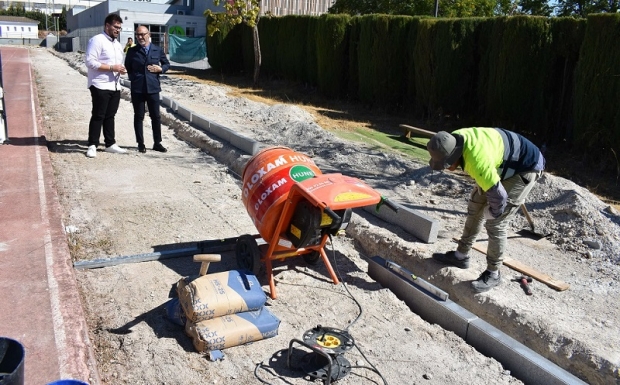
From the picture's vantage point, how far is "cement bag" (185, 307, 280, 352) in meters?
3.68

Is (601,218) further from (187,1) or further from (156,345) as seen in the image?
(187,1)

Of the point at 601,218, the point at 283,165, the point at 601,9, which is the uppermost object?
the point at 601,9

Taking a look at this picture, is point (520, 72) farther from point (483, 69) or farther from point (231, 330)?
point (231, 330)

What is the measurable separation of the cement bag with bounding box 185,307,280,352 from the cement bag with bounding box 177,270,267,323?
0.05 metres

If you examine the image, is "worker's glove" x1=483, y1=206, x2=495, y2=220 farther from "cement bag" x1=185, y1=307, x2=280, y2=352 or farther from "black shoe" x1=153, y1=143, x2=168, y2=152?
"black shoe" x1=153, y1=143, x2=168, y2=152

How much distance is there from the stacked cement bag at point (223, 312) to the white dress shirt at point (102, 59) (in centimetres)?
541

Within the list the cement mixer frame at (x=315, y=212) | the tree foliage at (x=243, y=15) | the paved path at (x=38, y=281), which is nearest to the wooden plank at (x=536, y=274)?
the cement mixer frame at (x=315, y=212)

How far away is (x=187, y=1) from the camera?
4647cm

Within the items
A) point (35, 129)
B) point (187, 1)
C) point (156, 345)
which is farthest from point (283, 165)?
point (187, 1)

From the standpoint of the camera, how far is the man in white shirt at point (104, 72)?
26.8 ft

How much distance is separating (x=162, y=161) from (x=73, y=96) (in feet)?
29.2

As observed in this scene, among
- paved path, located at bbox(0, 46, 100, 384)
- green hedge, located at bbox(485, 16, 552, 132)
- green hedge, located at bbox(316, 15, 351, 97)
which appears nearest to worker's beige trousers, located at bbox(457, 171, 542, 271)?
paved path, located at bbox(0, 46, 100, 384)

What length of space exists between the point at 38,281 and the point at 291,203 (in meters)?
2.18

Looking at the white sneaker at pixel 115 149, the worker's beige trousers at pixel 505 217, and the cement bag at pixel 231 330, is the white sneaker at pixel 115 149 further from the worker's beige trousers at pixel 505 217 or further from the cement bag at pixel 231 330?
the worker's beige trousers at pixel 505 217
